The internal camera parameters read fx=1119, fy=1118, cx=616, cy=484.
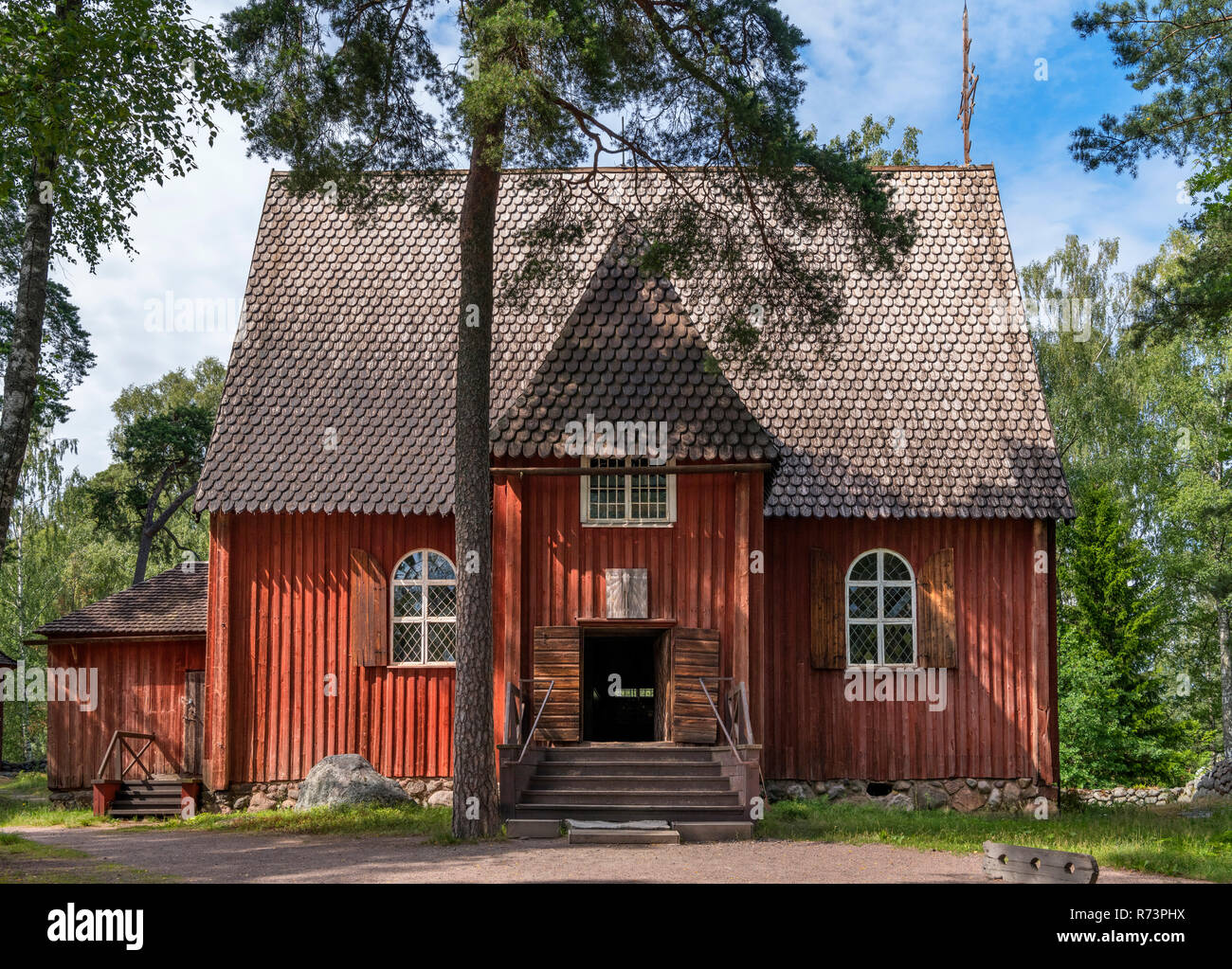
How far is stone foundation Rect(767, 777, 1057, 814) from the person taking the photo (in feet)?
53.3

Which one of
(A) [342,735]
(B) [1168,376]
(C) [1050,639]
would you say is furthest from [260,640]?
(B) [1168,376]

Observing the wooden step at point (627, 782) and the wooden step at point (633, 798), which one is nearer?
the wooden step at point (633, 798)

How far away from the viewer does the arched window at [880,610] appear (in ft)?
54.6

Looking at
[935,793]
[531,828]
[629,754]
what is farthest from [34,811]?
[935,793]

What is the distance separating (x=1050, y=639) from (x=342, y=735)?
1068cm

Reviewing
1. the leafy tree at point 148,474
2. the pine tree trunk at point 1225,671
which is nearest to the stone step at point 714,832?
the leafy tree at point 148,474

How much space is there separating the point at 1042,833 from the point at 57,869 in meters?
10.6

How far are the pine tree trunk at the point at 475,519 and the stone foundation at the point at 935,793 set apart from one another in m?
5.53

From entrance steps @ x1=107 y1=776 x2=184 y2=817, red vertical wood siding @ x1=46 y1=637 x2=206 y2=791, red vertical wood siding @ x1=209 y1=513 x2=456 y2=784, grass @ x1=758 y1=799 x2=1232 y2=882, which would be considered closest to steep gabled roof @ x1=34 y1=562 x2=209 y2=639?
red vertical wood siding @ x1=46 y1=637 x2=206 y2=791

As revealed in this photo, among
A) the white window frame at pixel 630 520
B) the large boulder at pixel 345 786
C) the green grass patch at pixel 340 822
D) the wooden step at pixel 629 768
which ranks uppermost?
the white window frame at pixel 630 520

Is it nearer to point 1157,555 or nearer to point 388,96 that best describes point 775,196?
point 388,96

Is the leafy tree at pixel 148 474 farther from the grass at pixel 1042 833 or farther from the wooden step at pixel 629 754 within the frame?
the grass at pixel 1042 833

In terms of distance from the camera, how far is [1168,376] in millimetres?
29688

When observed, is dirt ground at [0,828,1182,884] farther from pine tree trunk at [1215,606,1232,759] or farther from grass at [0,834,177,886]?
pine tree trunk at [1215,606,1232,759]
